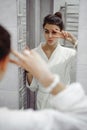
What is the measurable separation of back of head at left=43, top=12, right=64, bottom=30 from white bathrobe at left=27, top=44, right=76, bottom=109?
0.38 feet

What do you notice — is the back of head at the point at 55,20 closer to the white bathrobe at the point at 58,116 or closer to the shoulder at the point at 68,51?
the shoulder at the point at 68,51

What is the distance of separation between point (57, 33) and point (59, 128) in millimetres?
667

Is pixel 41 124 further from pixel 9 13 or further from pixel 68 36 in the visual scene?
pixel 9 13

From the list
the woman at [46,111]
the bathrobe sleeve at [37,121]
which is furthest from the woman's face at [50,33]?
the bathrobe sleeve at [37,121]

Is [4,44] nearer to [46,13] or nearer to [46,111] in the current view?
[46,111]

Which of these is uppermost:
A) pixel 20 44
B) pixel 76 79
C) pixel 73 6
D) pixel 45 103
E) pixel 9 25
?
pixel 73 6

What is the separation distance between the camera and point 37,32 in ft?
4.01

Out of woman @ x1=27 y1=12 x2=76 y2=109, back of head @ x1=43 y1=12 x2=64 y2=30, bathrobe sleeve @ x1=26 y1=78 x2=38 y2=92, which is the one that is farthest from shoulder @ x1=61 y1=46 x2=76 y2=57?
bathrobe sleeve @ x1=26 y1=78 x2=38 y2=92

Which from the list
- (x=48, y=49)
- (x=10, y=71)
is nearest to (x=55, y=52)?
(x=48, y=49)

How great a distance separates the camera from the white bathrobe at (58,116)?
0.52m

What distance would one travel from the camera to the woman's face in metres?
1.12

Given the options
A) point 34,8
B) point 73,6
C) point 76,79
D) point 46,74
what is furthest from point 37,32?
point 46,74

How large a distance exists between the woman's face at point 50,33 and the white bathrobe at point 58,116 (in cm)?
58

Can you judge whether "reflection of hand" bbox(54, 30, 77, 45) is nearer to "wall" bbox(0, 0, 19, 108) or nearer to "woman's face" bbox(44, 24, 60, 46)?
"woman's face" bbox(44, 24, 60, 46)
